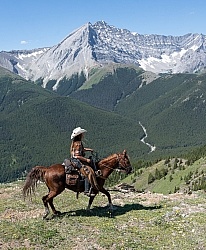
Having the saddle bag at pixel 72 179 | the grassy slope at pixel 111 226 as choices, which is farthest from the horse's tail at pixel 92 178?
the grassy slope at pixel 111 226

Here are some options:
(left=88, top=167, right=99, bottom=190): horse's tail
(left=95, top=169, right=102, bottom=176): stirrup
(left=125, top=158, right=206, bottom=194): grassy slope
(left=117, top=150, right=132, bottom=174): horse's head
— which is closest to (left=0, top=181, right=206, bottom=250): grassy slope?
(left=88, top=167, right=99, bottom=190): horse's tail

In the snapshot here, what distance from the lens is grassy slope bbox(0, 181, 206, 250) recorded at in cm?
2034

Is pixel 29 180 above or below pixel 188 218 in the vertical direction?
Result: above

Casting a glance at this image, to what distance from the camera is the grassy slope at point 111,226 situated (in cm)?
2034

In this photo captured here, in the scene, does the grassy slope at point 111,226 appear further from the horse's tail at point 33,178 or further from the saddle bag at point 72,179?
the saddle bag at point 72,179

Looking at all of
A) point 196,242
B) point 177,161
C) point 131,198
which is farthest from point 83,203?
point 177,161

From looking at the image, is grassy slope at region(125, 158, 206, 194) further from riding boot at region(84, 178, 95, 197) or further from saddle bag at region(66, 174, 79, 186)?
saddle bag at region(66, 174, 79, 186)

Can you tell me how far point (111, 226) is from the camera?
23.0 m

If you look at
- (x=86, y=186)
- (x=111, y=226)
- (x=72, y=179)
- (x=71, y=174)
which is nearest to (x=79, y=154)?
(x=71, y=174)

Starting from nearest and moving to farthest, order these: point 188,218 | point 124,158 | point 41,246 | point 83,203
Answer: point 41,246 → point 188,218 → point 124,158 → point 83,203

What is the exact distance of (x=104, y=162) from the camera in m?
26.6

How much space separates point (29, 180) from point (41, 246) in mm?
6060

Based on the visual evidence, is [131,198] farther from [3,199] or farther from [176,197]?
[3,199]

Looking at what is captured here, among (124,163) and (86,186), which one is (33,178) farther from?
(124,163)
